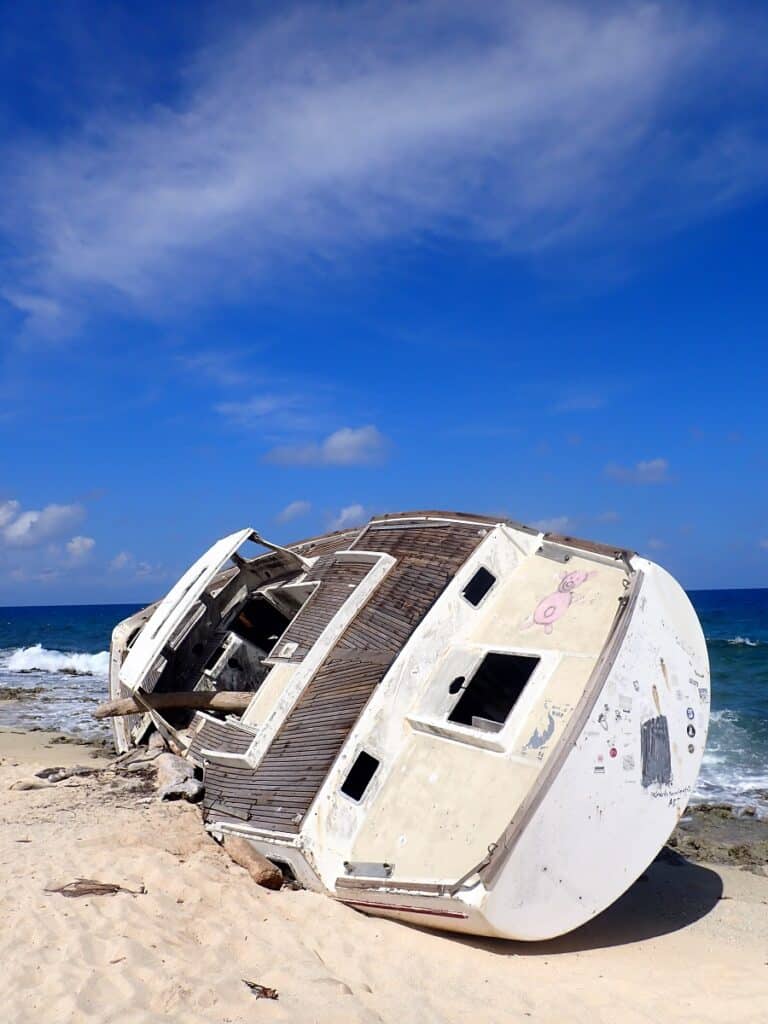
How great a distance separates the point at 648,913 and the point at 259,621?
791cm

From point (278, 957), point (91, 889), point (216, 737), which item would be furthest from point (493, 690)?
point (91, 889)

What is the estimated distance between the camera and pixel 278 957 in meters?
5.80

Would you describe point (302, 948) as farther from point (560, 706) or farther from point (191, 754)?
point (191, 754)

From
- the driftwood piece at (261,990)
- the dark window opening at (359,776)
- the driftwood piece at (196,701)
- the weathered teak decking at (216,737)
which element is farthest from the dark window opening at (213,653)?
the driftwood piece at (261,990)

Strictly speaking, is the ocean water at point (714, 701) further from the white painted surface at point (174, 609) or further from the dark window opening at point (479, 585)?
the white painted surface at point (174, 609)

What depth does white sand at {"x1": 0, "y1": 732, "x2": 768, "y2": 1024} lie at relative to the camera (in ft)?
16.8

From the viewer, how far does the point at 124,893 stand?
643 cm

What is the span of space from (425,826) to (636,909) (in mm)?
2944

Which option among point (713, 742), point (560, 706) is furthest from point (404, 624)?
Answer: point (713, 742)

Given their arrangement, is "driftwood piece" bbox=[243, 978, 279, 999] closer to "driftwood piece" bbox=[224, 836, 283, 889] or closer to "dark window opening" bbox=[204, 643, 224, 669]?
"driftwood piece" bbox=[224, 836, 283, 889]

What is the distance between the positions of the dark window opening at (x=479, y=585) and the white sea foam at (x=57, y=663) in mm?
30225

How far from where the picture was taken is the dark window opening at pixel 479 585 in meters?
8.62

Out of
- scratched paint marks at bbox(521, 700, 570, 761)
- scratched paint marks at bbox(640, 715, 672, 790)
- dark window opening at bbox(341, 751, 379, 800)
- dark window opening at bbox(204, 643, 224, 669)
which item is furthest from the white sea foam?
scratched paint marks at bbox(640, 715, 672, 790)

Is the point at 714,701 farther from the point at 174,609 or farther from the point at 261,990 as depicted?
the point at 261,990
